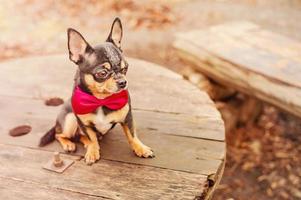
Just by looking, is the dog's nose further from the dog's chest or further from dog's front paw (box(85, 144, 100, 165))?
dog's front paw (box(85, 144, 100, 165))

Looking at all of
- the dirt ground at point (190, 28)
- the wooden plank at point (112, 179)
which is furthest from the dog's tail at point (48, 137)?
the dirt ground at point (190, 28)

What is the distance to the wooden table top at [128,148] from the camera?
1.61m

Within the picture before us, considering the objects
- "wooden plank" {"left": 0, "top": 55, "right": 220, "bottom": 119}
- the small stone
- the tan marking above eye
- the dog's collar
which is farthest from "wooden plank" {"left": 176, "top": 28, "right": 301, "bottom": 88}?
the small stone

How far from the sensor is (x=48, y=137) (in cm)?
192

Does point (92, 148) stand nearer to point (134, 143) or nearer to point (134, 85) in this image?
point (134, 143)

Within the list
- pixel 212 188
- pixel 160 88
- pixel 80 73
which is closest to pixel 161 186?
pixel 212 188

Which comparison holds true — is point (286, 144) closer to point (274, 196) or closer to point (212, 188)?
point (274, 196)

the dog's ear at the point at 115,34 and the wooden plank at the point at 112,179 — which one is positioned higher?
the dog's ear at the point at 115,34

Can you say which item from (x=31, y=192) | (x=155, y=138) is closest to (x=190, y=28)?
(x=155, y=138)

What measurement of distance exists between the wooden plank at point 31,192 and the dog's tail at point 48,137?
0.27 m

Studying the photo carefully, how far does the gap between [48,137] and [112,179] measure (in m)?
0.44

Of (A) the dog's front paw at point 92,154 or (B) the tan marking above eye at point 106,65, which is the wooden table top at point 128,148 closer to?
(A) the dog's front paw at point 92,154

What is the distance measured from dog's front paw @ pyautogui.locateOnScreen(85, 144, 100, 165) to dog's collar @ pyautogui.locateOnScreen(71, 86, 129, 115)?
0.59ft

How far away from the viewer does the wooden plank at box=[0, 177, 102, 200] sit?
1574mm
